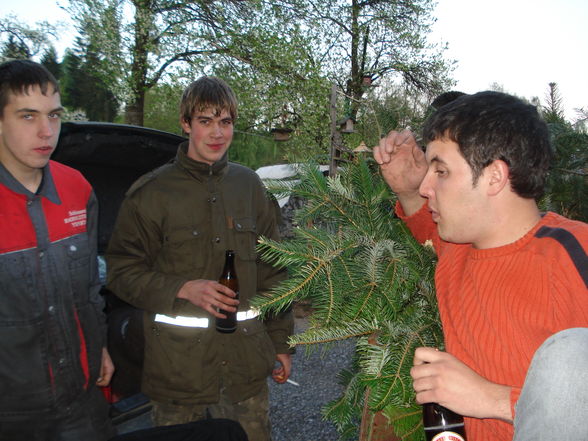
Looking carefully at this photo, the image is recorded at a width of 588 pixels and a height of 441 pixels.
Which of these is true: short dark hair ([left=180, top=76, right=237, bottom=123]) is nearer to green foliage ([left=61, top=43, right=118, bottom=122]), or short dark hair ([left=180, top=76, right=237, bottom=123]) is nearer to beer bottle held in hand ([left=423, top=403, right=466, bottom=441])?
beer bottle held in hand ([left=423, top=403, right=466, bottom=441])

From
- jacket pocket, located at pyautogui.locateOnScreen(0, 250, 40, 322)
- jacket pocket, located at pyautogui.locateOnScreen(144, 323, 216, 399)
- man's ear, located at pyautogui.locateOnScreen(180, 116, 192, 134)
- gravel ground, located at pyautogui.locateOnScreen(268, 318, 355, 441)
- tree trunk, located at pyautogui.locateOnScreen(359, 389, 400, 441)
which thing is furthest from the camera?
gravel ground, located at pyautogui.locateOnScreen(268, 318, 355, 441)

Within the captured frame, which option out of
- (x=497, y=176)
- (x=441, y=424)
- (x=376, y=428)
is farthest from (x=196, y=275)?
(x=497, y=176)

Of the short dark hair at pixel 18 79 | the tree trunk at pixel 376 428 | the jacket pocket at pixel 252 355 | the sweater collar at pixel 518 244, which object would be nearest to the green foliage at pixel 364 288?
the tree trunk at pixel 376 428

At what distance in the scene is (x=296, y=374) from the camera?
5602 mm

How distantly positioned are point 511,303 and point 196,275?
5.83 feet

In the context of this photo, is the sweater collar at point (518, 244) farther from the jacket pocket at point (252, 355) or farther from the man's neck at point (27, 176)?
the man's neck at point (27, 176)

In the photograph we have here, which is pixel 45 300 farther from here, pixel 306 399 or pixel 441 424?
pixel 306 399

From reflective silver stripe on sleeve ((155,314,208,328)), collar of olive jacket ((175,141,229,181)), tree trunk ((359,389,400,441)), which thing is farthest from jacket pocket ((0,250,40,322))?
tree trunk ((359,389,400,441))

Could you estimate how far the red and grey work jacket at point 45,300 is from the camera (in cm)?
206

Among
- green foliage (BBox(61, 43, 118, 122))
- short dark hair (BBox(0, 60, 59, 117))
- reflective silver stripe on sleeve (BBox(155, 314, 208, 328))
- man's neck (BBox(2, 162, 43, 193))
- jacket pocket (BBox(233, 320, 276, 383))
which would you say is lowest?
jacket pocket (BBox(233, 320, 276, 383))

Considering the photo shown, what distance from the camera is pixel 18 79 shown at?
221cm

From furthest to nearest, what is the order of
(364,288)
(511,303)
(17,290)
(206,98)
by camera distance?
1. (206,98)
2. (17,290)
3. (364,288)
4. (511,303)

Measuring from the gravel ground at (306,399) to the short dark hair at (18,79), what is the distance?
2666 mm

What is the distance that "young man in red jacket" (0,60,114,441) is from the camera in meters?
2.07
